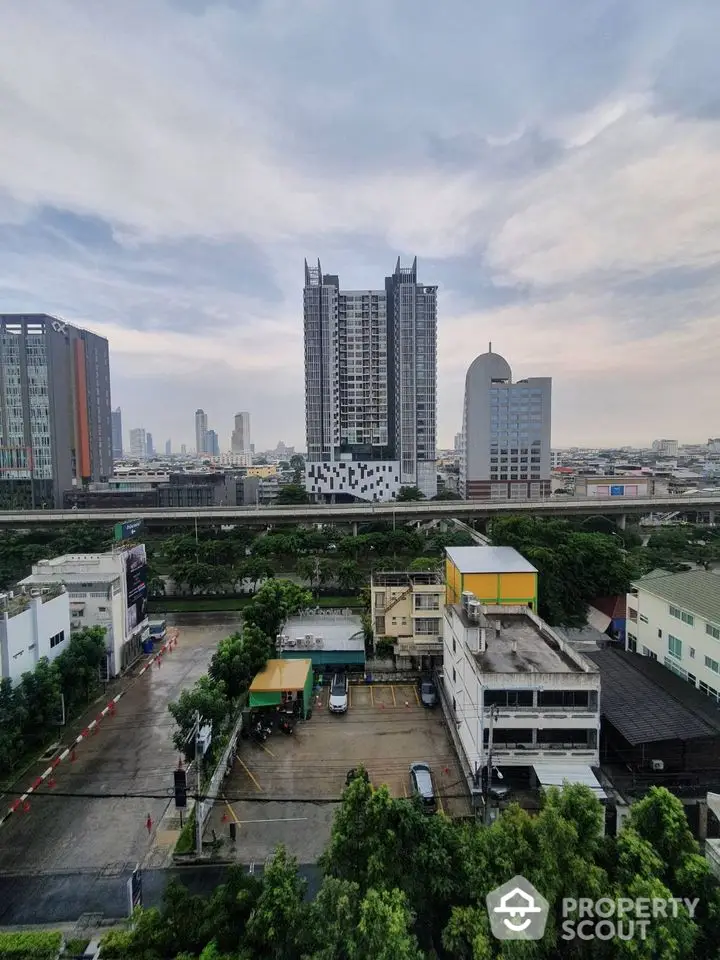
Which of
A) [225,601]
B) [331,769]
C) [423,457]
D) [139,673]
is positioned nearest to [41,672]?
[139,673]

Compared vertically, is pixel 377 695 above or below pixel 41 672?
below

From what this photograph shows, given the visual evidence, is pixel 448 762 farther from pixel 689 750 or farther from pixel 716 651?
pixel 716 651

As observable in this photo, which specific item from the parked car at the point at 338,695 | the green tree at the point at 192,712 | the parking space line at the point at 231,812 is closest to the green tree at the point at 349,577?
the parked car at the point at 338,695

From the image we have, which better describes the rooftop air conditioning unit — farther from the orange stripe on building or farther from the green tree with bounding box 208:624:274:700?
the orange stripe on building

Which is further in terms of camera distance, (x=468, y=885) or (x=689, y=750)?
(x=689, y=750)

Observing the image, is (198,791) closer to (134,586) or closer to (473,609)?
(473,609)

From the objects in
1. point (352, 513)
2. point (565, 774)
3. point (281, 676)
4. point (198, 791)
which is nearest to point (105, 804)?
point (198, 791)
